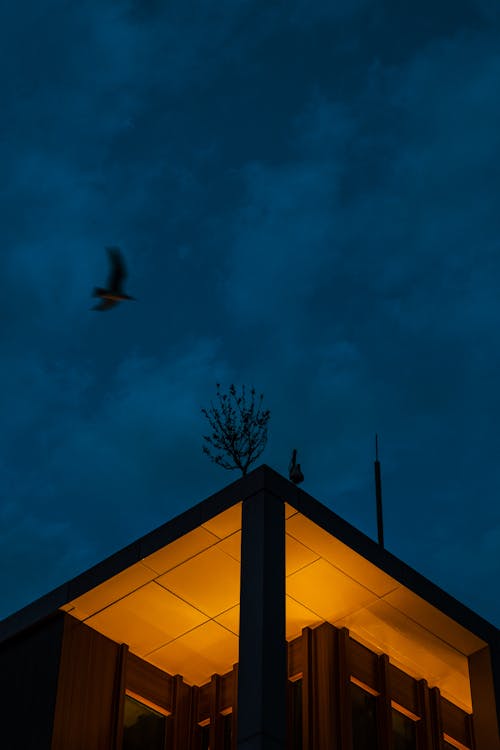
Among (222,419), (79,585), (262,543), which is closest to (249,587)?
(262,543)

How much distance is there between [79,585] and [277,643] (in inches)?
181

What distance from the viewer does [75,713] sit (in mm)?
19578

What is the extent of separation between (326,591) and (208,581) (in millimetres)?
2129

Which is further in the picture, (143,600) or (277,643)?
(143,600)

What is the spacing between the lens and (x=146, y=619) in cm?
2095

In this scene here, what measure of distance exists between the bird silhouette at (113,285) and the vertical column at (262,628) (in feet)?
13.0

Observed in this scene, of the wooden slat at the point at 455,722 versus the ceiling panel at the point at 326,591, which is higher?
the ceiling panel at the point at 326,591

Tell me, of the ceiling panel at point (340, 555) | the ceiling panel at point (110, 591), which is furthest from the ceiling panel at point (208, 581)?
the ceiling panel at point (340, 555)

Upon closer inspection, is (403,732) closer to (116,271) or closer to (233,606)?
(233,606)

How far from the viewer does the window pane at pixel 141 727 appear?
20672 millimetres

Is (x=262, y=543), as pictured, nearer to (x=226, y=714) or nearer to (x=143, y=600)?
(x=143, y=600)

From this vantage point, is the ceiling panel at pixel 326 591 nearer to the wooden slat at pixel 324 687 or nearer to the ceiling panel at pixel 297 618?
the ceiling panel at pixel 297 618

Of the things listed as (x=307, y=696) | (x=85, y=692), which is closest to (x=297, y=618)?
(x=307, y=696)

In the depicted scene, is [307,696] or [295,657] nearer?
[307,696]
